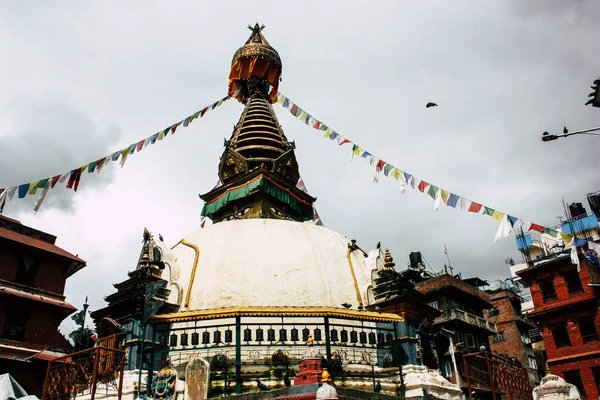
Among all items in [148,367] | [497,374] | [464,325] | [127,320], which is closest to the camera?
[497,374]

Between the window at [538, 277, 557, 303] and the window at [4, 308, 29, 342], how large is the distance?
99.2 ft

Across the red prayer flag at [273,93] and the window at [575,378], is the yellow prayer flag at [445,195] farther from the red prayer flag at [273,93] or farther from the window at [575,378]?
the red prayer flag at [273,93]

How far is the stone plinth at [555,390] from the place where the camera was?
14.3 metres

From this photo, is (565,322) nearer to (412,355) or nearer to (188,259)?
(412,355)

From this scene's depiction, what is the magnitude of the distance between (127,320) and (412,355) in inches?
405

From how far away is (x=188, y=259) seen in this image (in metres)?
22.1

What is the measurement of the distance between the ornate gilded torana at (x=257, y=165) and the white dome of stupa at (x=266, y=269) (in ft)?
14.7

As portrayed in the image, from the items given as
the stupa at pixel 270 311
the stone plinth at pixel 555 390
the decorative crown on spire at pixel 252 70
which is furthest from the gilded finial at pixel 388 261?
the decorative crown on spire at pixel 252 70

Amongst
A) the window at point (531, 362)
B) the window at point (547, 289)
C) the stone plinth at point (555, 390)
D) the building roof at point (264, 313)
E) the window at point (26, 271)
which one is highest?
the window at point (26, 271)

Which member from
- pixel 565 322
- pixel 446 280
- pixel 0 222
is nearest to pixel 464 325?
pixel 446 280

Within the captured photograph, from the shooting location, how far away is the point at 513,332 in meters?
41.4

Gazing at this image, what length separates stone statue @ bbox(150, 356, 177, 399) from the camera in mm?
15711

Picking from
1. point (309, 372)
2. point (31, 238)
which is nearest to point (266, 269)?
point (309, 372)

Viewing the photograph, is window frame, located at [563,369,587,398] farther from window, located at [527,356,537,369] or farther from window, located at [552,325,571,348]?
window, located at [527,356,537,369]
